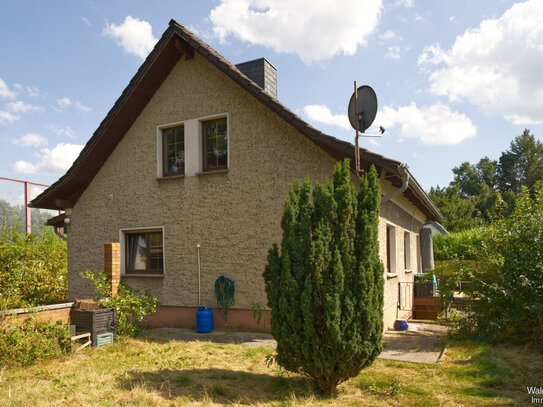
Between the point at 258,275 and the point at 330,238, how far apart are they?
13.5 ft

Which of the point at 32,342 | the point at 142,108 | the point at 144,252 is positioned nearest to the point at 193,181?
the point at 144,252

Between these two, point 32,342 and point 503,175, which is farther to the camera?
point 503,175

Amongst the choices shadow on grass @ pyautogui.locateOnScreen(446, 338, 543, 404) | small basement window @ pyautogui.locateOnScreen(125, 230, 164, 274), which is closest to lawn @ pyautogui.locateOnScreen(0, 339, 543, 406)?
shadow on grass @ pyautogui.locateOnScreen(446, 338, 543, 404)

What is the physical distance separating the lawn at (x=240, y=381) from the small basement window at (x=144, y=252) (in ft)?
10.7

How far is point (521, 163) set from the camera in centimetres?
5425

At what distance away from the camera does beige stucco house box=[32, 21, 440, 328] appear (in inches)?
334

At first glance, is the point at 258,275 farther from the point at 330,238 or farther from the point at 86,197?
the point at 86,197

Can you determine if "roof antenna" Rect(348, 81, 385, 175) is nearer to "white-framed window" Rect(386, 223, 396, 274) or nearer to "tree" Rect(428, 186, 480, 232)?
"white-framed window" Rect(386, 223, 396, 274)

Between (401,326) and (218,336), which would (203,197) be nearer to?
(218,336)

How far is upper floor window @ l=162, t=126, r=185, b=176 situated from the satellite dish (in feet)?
14.2

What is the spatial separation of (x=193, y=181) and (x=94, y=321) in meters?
3.69

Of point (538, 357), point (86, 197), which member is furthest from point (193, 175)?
point (538, 357)

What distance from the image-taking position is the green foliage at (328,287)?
4.45 m

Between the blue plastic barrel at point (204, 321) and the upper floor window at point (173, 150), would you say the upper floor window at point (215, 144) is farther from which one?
the blue plastic barrel at point (204, 321)
